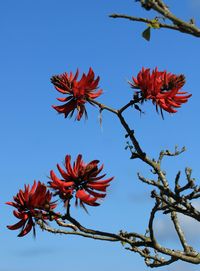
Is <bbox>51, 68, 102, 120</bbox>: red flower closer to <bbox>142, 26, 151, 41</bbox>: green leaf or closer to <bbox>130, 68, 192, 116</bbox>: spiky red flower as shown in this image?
<bbox>130, 68, 192, 116</bbox>: spiky red flower

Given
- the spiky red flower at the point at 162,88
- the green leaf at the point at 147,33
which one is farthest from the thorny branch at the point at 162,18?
the spiky red flower at the point at 162,88

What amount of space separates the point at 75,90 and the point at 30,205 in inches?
42.7

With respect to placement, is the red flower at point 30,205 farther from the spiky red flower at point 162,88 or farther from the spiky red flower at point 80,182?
the spiky red flower at point 162,88

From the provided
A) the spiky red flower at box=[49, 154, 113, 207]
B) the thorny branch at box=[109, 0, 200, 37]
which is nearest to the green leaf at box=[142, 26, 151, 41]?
the thorny branch at box=[109, 0, 200, 37]

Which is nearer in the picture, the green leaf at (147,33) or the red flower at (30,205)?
the green leaf at (147,33)

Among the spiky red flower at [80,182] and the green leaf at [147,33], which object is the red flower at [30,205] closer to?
the spiky red flower at [80,182]

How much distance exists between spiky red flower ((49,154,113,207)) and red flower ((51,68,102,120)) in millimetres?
680

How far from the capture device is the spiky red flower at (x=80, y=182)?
495cm

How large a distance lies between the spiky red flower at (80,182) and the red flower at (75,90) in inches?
26.8

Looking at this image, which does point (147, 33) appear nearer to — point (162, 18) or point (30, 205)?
point (162, 18)

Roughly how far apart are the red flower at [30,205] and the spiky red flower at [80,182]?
144mm

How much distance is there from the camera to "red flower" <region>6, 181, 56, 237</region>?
201 inches

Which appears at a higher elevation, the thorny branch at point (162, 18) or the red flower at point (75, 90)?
the red flower at point (75, 90)

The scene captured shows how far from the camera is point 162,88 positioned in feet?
18.7
